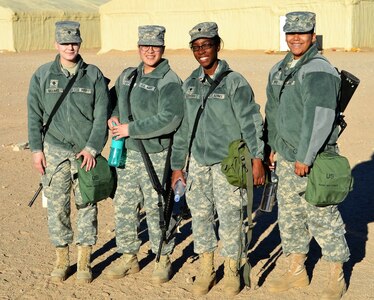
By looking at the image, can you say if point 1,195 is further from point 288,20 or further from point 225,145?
point 288,20

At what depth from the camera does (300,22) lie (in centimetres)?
511

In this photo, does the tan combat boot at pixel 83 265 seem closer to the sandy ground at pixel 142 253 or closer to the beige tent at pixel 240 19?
the sandy ground at pixel 142 253

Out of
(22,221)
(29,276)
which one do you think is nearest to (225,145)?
(29,276)

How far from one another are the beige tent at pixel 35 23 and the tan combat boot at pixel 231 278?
3815 cm

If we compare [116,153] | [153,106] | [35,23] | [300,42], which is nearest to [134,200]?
[116,153]

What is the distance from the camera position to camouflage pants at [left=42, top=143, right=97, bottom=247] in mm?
5648

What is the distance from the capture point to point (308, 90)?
196 inches

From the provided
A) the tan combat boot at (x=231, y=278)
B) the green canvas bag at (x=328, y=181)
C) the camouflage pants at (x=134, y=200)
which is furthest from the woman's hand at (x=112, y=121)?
the green canvas bag at (x=328, y=181)

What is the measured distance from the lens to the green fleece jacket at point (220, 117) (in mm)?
5250

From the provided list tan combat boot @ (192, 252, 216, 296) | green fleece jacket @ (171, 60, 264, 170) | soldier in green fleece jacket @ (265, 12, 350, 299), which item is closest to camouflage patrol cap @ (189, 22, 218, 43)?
green fleece jacket @ (171, 60, 264, 170)

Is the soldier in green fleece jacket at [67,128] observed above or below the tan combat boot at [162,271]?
above

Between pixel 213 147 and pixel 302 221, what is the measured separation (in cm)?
85

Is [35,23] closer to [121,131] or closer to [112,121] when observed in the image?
[112,121]

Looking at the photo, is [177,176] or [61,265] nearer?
[177,176]
